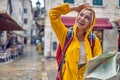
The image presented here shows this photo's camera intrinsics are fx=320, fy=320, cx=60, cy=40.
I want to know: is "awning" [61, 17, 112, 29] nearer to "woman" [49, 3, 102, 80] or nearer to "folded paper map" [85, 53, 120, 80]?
"woman" [49, 3, 102, 80]

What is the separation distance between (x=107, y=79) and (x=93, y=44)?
1008 millimetres

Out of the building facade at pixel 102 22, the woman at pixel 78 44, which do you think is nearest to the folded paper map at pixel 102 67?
the woman at pixel 78 44

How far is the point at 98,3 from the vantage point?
22.7m

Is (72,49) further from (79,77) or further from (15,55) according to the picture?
(15,55)

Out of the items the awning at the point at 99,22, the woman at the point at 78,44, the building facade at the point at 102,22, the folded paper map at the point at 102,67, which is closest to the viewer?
the folded paper map at the point at 102,67

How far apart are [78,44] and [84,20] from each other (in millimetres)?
289

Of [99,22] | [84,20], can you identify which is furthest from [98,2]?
[84,20]

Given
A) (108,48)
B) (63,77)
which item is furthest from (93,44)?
(108,48)

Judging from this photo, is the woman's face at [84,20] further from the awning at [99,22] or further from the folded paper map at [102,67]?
the awning at [99,22]

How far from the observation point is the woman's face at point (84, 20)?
3.71 m

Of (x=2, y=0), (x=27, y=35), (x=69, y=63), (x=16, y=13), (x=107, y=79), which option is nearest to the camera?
(x=107, y=79)

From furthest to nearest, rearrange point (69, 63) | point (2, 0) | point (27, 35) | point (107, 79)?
point (27, 35)
point (2, 0)
point (69, 63)
point (107, 79)

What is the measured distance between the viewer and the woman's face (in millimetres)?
3705

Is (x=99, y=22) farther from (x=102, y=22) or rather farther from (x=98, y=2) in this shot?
(x=98, y=2)
